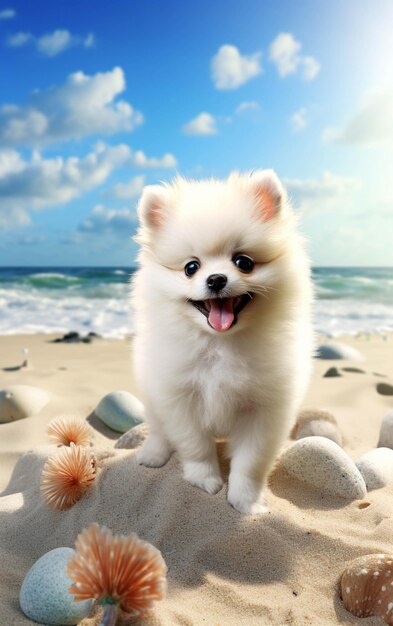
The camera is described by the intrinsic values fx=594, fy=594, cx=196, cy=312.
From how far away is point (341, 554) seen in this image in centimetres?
247

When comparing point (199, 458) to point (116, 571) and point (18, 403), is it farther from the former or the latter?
point (18, 403)

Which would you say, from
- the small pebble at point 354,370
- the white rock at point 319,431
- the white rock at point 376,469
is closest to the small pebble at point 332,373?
the small pebble at point 354,370

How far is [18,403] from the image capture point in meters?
4.66

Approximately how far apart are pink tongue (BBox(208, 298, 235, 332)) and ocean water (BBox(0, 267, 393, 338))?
3.50 meters

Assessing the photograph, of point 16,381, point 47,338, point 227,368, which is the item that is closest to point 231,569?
point 227,368

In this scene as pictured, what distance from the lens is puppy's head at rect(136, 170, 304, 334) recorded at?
2.39 metres

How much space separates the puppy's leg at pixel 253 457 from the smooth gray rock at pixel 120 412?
1.76 metres

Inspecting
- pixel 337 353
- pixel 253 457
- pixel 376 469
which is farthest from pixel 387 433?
pixel 337 353

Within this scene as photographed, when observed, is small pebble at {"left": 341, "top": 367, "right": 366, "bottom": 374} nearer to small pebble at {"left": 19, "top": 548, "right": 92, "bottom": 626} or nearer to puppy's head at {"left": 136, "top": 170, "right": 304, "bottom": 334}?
puppy's head at {"left": 136, "top": 170, "right": 304, "bottom": 334}

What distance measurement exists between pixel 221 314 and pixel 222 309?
3cm

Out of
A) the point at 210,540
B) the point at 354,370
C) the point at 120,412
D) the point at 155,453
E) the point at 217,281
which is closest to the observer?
the point at 217,281

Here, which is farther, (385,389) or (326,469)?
(385,389)

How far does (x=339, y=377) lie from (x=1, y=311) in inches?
387

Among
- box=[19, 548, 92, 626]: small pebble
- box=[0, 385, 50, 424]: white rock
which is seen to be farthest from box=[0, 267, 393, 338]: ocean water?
box=[19, 548, 92, 626]: small pebble
